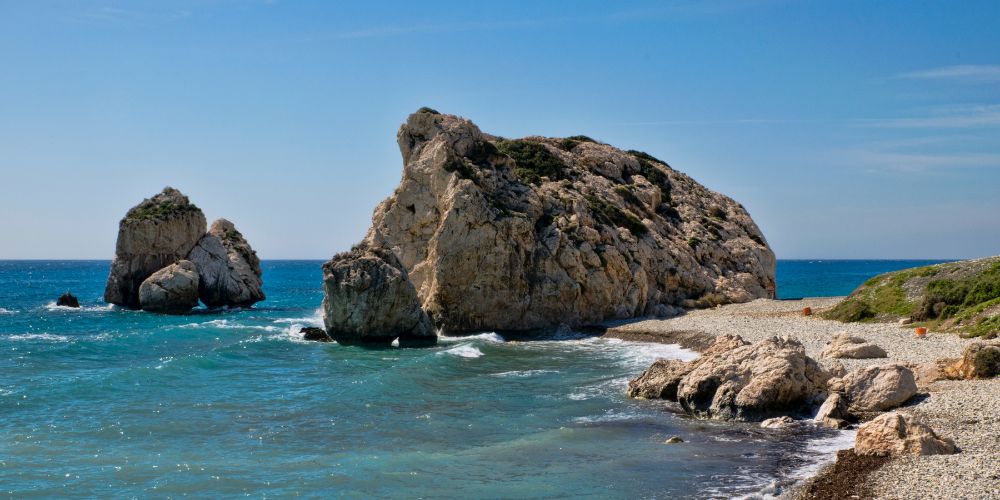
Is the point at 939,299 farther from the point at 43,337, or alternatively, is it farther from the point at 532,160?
the point at 43,337

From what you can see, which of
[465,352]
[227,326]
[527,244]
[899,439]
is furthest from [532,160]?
[899,439]

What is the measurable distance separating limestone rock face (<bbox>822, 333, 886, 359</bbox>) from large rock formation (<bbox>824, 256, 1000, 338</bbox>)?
11.9 feet

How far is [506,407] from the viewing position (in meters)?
25.3

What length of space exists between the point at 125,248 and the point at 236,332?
21830 millimetres

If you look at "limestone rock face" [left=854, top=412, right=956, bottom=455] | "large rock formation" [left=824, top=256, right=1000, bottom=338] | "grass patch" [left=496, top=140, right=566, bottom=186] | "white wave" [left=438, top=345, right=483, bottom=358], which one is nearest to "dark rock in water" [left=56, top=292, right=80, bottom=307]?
"grass patch" [left=496, top=140, right=566, bottom=186]

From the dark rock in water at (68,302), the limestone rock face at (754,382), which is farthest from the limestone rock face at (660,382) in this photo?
the dark rock in water at (68,302)

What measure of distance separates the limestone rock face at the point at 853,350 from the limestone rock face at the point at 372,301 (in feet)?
64.4

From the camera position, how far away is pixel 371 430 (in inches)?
885

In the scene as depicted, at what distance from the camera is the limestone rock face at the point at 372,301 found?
39469 mm

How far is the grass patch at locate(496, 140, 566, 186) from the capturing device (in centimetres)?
5234

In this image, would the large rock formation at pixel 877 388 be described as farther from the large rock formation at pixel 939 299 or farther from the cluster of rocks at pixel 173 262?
the cluster of rocks at pixel 173 262

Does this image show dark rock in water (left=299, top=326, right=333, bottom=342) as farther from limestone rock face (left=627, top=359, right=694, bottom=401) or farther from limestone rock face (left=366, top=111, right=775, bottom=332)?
limestone rock face (left=627, top=359, right=694, bottom=401)

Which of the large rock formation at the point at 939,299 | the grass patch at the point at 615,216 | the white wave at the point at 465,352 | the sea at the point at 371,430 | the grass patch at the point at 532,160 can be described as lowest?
the sea at the point at 371,430

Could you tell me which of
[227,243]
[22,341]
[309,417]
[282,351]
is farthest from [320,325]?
[309,417]
